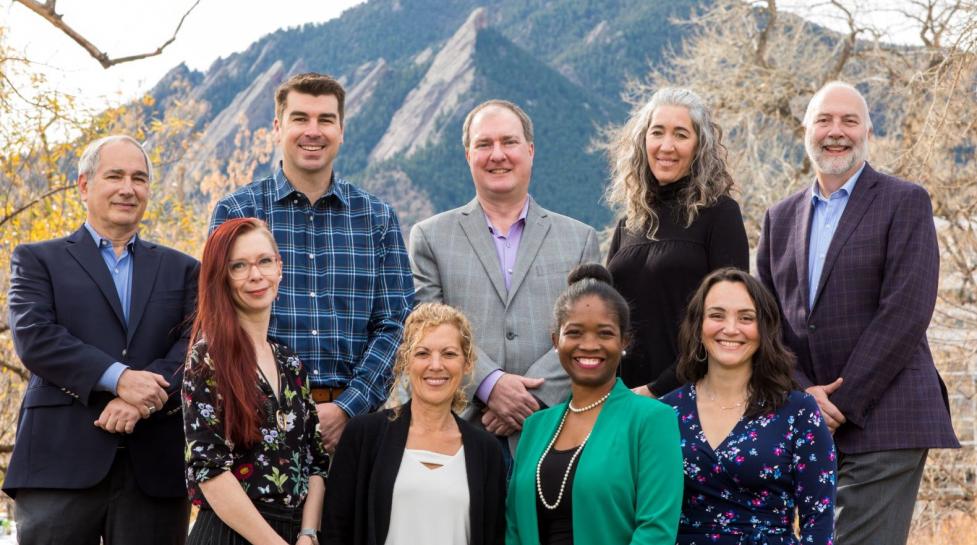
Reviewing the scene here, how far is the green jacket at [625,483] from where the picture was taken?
3.54 metres

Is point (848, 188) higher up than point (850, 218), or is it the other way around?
point (848, 188)

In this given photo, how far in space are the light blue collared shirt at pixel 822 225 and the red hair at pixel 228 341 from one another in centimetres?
213

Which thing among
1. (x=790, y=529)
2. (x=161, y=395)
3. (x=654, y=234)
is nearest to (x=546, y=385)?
(x=654, y=234)

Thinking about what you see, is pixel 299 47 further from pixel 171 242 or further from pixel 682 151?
pixel 682 151

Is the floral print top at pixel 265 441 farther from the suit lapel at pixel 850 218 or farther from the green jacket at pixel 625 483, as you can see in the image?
the suit lapel at pixel 850 218

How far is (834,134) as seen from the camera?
4453 mm

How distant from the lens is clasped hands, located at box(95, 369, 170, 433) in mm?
4062

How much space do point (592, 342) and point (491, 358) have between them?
28.1 inches

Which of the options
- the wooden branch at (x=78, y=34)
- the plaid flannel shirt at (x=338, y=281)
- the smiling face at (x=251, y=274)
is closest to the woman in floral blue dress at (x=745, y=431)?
the plaid flannel shirt at (x=338, y=281)

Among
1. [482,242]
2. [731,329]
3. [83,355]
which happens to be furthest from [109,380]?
[731,329]

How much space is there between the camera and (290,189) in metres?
4.43

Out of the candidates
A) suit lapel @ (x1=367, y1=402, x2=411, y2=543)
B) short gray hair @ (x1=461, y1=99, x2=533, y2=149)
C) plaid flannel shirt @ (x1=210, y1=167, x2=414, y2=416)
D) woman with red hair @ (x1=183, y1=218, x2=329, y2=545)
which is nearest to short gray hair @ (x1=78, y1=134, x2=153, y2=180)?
plaid flannel shirt @ (x1=210, y1=167, x2=414, y2=416)

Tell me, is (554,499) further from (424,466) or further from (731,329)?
(731,329)

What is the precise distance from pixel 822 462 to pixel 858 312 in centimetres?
83
